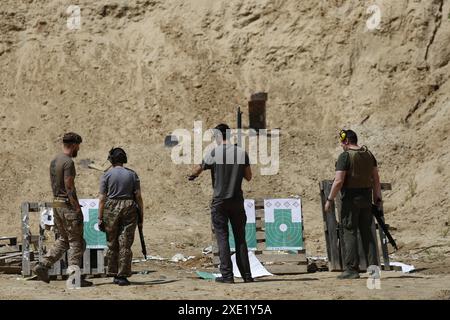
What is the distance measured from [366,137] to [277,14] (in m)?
5.75

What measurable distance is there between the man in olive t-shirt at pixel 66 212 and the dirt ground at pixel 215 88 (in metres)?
9.47

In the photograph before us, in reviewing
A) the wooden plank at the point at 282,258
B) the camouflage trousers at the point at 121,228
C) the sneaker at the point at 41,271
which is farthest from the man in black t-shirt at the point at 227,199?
the sneaker at the point at 41,271

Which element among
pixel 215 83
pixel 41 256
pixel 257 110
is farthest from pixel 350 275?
pixel 215 83

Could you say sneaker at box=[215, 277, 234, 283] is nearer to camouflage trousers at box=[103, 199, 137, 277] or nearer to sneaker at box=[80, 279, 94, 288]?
camouflage trousers at box=[103, 199, 137, 277]

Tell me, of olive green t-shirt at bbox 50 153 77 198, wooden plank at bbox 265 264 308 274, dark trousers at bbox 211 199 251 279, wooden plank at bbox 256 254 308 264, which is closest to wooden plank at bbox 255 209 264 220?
wooden plank at bbox 256 254 308 264

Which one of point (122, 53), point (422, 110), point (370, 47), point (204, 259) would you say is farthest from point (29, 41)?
point (204, 259)

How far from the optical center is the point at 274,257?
450 inches

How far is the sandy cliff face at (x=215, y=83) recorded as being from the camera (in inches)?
870

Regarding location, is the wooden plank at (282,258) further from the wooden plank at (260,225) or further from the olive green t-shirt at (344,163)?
the olive green t-shirt at (344,163)

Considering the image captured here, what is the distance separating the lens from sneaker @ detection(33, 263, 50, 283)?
32.1 feet

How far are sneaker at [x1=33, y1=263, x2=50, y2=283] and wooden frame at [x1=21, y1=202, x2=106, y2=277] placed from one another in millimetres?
619

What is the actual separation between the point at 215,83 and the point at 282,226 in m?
14.1

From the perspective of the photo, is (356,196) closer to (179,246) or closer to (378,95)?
(179,246)

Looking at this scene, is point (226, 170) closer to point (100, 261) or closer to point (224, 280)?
point (224, 280)
